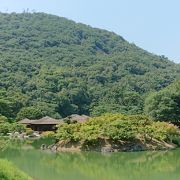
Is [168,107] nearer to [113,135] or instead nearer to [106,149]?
[113,135]

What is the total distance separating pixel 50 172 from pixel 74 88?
179 ft

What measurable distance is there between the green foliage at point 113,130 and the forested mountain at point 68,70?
21105mm

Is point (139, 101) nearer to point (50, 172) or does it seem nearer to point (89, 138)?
point (89, 138)

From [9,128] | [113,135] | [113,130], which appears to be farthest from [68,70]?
[113,135]

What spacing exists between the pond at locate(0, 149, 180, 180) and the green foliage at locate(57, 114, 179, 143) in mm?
1581

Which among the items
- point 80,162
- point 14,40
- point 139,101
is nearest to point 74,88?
point 139,101

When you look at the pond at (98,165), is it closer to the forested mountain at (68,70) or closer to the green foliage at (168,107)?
the green foliage at (168,107)

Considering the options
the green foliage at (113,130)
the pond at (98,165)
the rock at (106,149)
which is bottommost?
the pond at (98,165)

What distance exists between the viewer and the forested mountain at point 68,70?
67.3 m

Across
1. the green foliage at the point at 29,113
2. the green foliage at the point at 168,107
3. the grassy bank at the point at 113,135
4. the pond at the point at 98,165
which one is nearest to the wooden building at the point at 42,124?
the green foliage at the point at 29,113

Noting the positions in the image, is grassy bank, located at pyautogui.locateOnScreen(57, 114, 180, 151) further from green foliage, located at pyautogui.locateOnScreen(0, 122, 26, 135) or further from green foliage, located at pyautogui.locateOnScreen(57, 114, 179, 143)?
green foliage, located at pyautogui.locateOnScreen(0, 122, 26, 135)

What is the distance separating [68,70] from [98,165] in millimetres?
62993

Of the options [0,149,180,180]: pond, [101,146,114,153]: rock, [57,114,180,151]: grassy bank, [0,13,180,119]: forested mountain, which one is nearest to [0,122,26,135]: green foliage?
[0,13,180,119]: forested mountain

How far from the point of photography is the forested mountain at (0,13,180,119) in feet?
221
